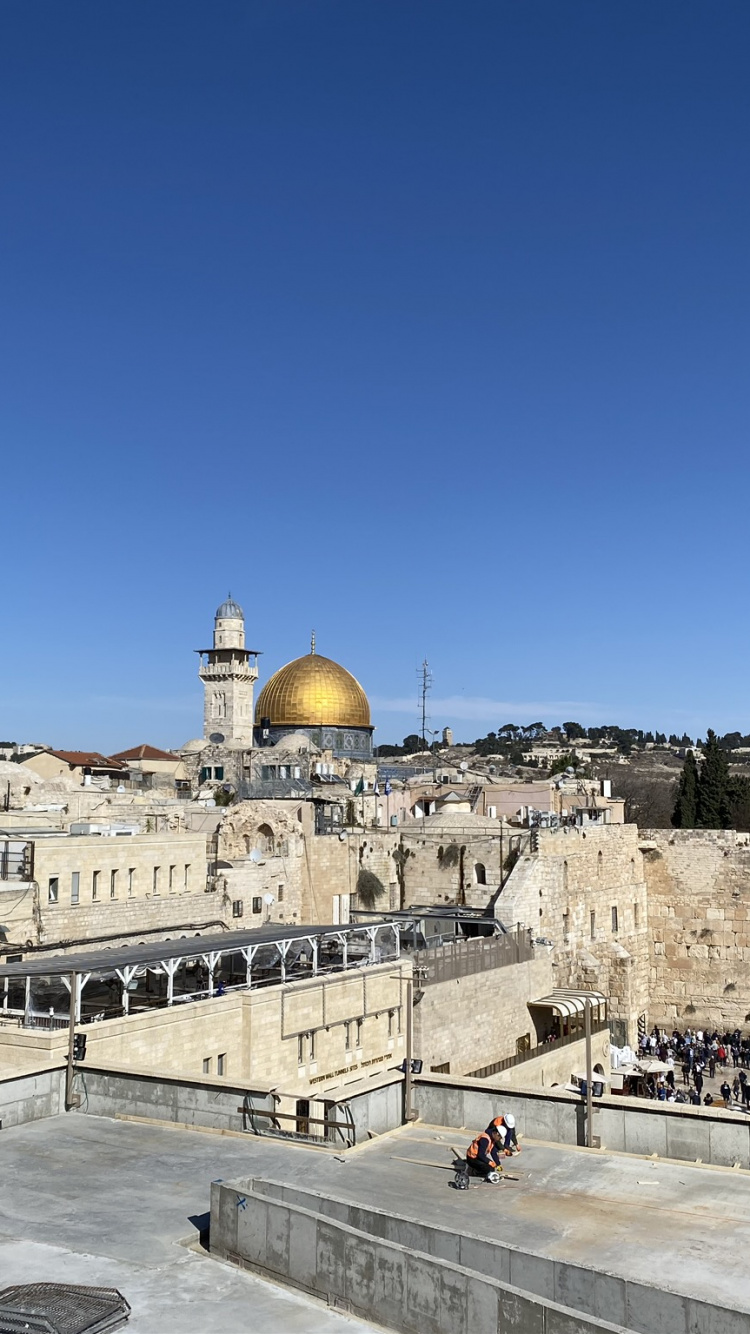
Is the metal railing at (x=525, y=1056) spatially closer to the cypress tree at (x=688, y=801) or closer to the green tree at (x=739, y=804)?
the cypress tree at (x=688, y=801)

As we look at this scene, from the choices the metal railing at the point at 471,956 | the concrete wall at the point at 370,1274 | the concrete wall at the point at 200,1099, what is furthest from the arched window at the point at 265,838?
the concrete wall at the point at 370,1274

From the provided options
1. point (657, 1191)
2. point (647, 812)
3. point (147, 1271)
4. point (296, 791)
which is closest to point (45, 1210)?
point (147, 1271)

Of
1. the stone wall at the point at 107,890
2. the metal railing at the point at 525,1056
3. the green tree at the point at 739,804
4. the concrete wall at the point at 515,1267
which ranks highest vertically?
the green tree at the point at 739,804

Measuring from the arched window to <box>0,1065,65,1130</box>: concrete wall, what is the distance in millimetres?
18102

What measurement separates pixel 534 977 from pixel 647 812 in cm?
4182

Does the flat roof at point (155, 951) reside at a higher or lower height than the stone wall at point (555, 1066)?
higher

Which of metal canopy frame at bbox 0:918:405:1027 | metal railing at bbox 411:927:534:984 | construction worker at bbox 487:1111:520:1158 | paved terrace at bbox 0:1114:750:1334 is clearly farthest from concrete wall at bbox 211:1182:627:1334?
metal railing at bbox 411:927:534:984

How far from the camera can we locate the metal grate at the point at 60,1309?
6598mm

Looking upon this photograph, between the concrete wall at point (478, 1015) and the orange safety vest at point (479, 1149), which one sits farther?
the concrete wall at point (478, 1015)

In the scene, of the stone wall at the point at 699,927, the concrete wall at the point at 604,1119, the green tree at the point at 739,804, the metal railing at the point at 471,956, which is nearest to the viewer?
the concrete wall at the point at 604,1119

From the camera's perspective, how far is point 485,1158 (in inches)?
372

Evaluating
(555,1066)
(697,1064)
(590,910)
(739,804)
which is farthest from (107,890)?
(739,804)

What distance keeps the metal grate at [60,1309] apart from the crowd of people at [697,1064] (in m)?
20.4

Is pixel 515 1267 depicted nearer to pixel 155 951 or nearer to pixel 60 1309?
pixel 60 1309
